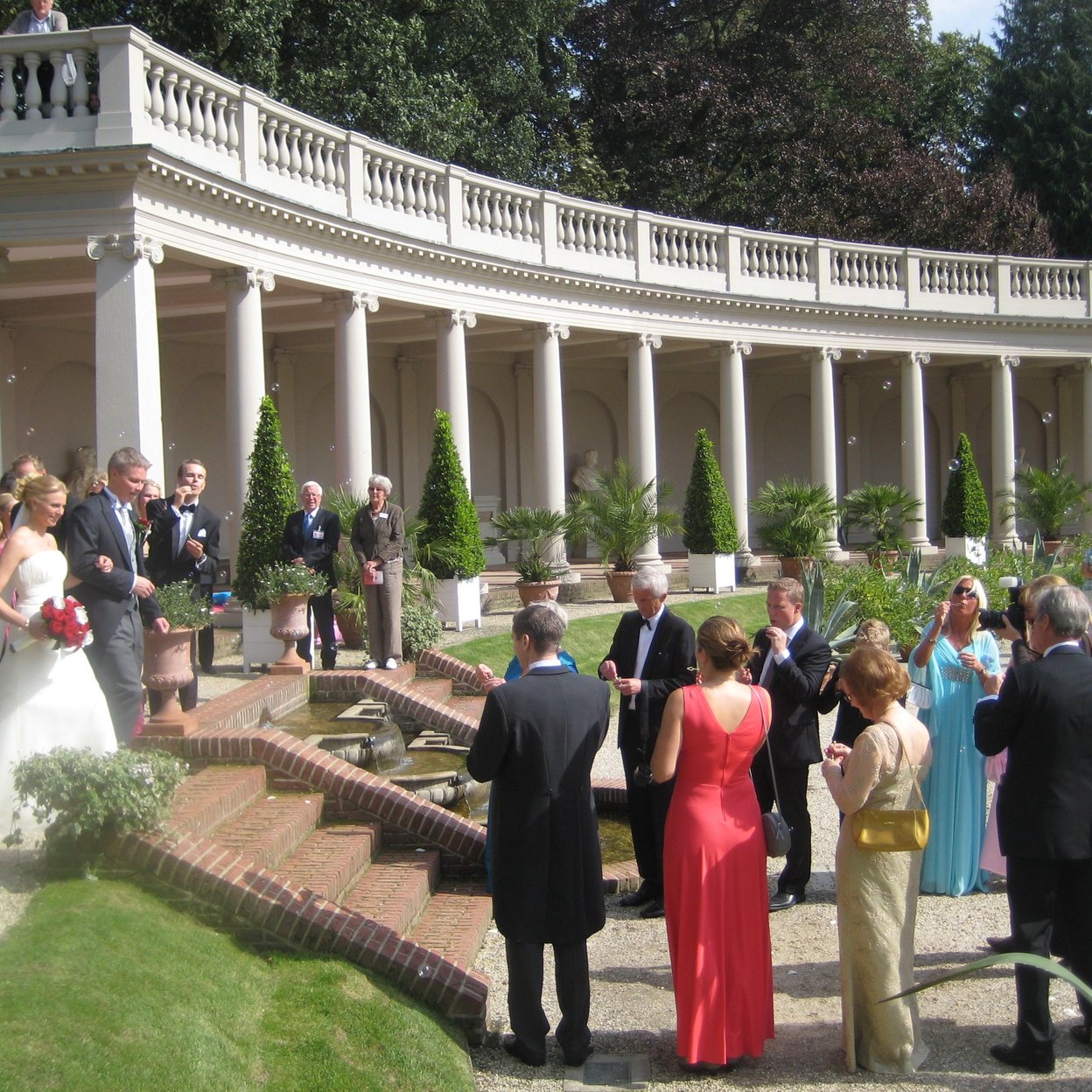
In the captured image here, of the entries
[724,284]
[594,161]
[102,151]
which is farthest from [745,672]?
[594,161]

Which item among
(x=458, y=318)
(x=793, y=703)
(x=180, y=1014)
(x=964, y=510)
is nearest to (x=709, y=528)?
(x=458, y=318)

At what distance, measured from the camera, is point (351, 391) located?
679 inches

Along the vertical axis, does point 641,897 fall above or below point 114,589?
below

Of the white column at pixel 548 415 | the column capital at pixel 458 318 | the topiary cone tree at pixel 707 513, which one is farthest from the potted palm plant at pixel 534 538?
the topiary cone tree at pixel 707 513

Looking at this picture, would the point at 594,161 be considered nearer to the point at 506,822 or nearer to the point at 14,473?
the point at 14,473

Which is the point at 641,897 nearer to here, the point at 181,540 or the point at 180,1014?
the point at 180,1014

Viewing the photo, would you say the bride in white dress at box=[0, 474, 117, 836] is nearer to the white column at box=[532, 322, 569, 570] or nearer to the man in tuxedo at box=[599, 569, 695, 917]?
the man in tuxedo at box=[599, 569, 695, 917]

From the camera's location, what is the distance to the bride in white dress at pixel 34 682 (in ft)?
19.6

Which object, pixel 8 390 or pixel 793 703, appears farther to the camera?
pixel 8 390

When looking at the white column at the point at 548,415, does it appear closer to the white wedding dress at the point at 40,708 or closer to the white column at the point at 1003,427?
the white column at the point at 1003,427

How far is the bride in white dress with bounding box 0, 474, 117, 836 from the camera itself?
5988 mm

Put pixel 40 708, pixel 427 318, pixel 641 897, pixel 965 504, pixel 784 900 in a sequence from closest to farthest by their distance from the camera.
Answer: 1. pixel 40 708
2. pixel 784 900
3. pixel 641 897
4. pixel 427 318
5. pixel 965 504

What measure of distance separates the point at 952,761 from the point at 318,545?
667cm

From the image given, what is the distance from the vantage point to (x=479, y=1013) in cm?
547
